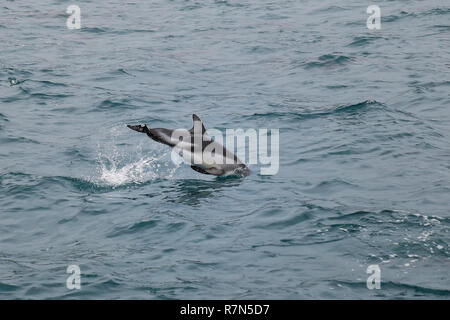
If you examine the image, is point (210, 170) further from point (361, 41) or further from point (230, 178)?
point (361, 41)

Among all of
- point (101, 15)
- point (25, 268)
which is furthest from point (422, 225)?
point (101, 15)

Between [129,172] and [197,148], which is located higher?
[197,148]

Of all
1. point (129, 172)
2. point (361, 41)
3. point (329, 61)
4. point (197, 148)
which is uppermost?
point (361, 41)

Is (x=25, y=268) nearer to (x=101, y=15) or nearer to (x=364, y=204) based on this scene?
(x=364, y=204)

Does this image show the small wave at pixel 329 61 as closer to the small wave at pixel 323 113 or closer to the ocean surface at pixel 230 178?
the ocean surface at pixel 230 178

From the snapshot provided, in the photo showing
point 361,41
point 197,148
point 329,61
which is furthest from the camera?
point 361,41

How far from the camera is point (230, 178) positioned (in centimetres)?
1416

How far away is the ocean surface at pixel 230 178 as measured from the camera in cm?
1084

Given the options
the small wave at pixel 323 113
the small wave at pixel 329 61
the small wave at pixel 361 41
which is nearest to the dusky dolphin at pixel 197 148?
the small wave at pixel 323 113

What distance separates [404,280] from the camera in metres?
10.4

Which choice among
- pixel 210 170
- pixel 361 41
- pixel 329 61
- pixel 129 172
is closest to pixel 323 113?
pixel 329 61

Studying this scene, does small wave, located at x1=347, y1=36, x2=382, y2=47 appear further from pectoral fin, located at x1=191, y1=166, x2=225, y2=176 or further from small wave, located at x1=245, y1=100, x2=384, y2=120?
pectoral fin, located at x1=191, y1=166, x2=225, y2=176

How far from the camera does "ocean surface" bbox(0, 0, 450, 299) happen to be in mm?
10836
